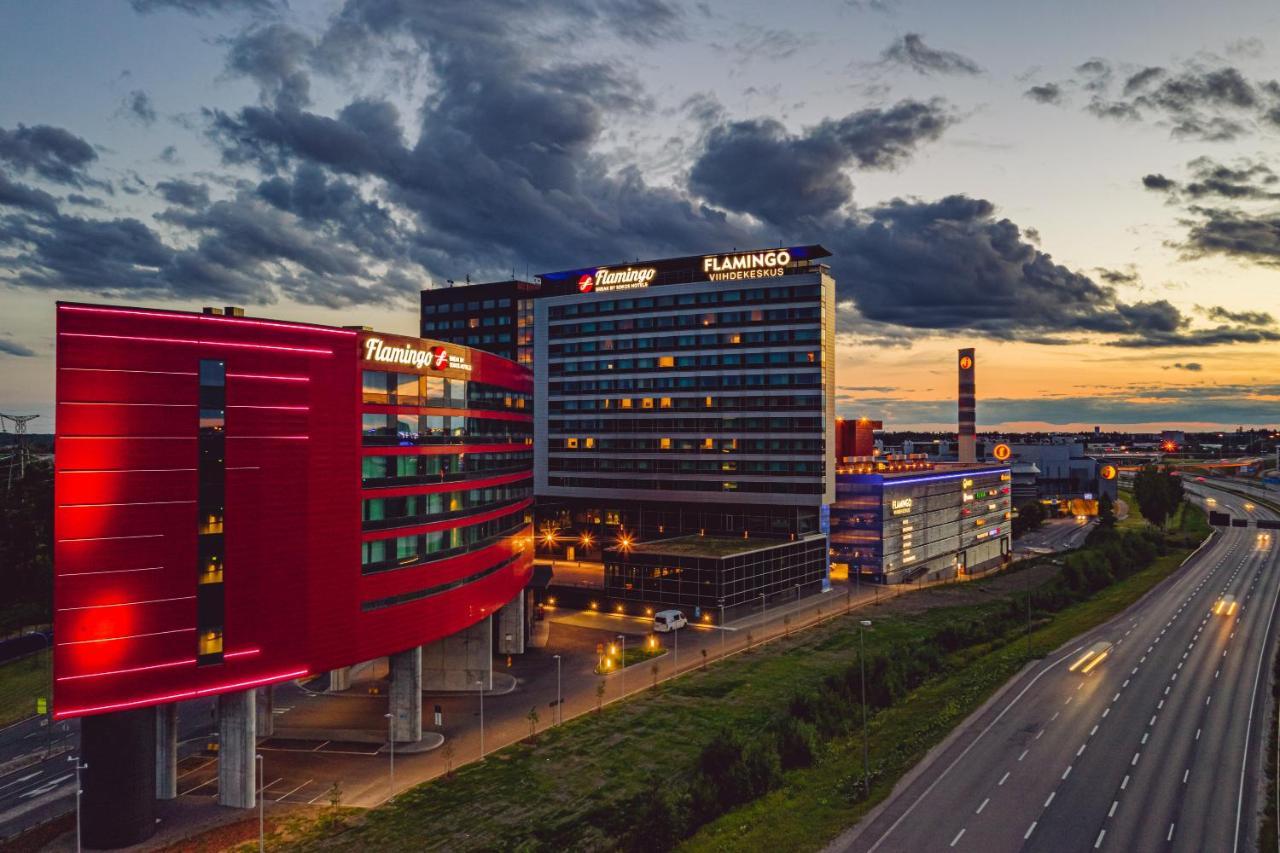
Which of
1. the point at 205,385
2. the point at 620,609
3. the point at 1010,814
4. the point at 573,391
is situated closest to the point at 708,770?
the point at 1010,814

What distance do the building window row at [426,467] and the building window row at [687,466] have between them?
62354 millimetres

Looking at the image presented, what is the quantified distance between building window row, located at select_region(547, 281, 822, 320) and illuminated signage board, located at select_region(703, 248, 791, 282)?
257cm

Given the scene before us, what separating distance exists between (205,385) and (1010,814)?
192 feet

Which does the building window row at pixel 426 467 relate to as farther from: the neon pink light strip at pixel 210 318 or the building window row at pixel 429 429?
the neon pink light strip at pixel 210 318

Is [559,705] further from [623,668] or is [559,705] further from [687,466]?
[687,466]

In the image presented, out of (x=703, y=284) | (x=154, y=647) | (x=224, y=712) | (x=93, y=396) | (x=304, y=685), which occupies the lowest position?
(x=304, y=685)

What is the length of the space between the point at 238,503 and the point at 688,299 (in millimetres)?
98410

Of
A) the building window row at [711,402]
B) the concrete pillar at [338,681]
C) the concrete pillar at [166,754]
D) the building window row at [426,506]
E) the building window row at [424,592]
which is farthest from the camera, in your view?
the building window row at [711,402]

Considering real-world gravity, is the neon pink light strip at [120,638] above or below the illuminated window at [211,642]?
above

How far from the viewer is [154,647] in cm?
4662

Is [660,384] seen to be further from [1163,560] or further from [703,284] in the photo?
[1163,560]

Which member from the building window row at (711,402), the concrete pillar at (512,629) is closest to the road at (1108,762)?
the concrete pillar at (512,629)

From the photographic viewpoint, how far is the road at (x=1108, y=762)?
148 ft

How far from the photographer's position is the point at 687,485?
138 meters
